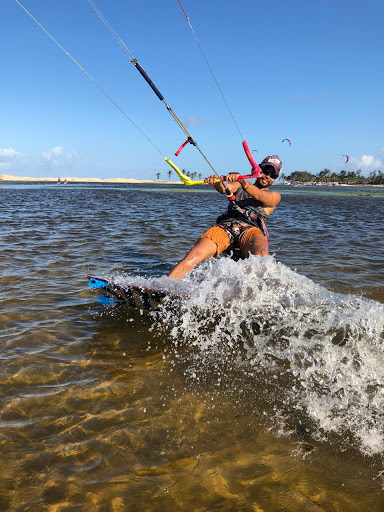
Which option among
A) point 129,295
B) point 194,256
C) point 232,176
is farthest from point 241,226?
point 129,295

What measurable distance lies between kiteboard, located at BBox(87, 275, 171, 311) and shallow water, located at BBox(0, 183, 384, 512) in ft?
0.71

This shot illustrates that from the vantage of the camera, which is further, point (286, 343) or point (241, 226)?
point (241, 226)

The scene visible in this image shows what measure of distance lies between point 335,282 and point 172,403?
499 cm

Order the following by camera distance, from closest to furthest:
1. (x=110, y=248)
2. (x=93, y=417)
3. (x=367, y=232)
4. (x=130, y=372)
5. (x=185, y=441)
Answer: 1. (x=185, y=441)
2. (x=93, y=417)
3. (x=130, y=372)
4. (x=110, y=248)
5. (x=367, y=232)

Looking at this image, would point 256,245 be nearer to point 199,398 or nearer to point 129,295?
point 129,295

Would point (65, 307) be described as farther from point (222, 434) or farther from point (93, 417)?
point (222, 434)

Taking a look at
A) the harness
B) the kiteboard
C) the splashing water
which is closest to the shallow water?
the splashing water

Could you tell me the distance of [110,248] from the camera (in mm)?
10133

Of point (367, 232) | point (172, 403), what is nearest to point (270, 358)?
point (172, 403)

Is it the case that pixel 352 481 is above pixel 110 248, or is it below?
below

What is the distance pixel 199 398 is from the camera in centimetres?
358

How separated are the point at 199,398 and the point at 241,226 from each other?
334 cm

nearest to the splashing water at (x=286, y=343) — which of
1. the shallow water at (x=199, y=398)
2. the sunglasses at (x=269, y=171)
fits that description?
the shallow water at (x=199, y=398)

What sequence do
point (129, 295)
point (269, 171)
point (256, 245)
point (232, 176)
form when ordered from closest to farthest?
point (129, 295) < point (232, 176) < point (256, 245) < point (269, 171)
